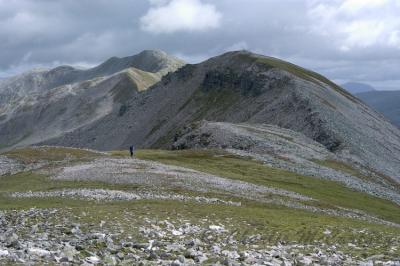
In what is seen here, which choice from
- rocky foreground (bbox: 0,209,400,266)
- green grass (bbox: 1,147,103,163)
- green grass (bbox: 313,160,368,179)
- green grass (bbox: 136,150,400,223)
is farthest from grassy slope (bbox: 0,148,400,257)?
green grass (bbox: 313,160,368,179)

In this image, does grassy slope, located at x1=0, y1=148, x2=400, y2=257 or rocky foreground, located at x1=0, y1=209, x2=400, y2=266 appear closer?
rocky foreground, located at x1=0, y1=209, x2=400, y2=266

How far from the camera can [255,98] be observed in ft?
607

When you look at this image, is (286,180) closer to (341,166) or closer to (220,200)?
(220,200)

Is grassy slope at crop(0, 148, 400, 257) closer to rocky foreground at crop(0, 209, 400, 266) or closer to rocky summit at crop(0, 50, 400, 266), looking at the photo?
rocky summit at crop(0, 50, 400, 266)

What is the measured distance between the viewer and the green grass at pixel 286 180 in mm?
68250

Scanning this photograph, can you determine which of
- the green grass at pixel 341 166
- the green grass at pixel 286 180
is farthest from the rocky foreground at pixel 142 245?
the green grass at pixel 341 166

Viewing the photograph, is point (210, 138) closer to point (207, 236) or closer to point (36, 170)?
point (36, 170)

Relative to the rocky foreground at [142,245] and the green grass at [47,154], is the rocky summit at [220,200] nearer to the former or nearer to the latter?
the rocky foreground at [142,245]

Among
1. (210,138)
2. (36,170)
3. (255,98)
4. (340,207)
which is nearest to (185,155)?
(210,138)

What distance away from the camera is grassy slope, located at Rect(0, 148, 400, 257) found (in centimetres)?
3135

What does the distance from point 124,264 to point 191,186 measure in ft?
126

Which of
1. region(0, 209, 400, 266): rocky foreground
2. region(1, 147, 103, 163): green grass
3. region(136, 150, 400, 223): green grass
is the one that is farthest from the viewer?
region(1, 147, 103, 163): green grass

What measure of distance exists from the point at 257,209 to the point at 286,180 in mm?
32319

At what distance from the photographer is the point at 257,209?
148 ft
